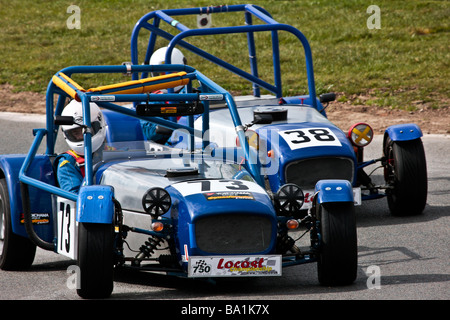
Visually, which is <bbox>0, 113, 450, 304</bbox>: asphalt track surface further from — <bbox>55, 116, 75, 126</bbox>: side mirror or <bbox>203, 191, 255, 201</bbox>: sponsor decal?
<bbox>55, 116, 75, 126</bbox>: side mirror

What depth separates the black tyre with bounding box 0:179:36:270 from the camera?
728 centimetres

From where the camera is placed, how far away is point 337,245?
6141 mm

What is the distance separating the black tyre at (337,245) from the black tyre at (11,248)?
2427 millimetres

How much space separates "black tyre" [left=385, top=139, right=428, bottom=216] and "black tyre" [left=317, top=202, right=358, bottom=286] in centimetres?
267

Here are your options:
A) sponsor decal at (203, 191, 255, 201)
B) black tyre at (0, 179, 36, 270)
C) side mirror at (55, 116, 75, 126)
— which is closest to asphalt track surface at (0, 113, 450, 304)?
black tyre at (0, 179, 36, 270)

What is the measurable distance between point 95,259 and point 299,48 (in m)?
13.6

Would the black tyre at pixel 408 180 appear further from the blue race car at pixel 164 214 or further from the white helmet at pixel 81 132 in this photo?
the white helmet at pixel 81 132

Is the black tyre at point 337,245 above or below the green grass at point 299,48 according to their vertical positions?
below

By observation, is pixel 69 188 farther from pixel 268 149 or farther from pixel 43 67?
pixel 43 67

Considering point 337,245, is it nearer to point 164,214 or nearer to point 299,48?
point 164,214

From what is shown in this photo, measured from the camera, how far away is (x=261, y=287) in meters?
6.43

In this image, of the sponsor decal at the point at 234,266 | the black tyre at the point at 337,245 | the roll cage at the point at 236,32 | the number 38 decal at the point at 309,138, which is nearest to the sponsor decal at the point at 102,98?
the sponsor decal at the point at 234,266

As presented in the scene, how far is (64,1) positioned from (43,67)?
6119 millimetres

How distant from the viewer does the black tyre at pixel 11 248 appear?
728 centimetres
